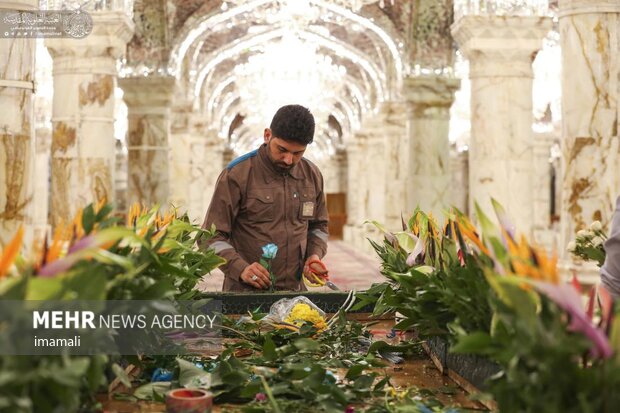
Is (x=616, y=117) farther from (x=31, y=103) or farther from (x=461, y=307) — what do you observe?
(x=461, y=307)

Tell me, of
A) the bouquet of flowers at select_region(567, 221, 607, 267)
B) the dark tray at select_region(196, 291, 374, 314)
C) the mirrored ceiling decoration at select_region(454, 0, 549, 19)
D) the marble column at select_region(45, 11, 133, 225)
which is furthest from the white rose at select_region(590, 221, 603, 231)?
the marble column at select_region(45, 11, 133, 225)

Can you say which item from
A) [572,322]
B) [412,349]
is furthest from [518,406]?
[412,349]

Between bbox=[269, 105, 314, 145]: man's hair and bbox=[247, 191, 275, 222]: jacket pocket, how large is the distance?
1.23 feet

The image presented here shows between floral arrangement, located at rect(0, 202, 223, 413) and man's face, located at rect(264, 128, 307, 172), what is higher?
man's face, located at rect(264, 128, 307, 172)

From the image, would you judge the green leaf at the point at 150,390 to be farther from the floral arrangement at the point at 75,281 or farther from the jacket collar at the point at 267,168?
the jacket collar at the point at 267,168

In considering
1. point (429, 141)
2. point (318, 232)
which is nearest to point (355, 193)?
point (429, 141)

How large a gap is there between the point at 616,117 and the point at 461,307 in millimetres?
5241

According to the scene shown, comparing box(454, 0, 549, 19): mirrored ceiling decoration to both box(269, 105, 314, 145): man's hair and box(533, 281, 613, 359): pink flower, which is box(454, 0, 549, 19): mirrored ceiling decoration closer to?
box(269, 105, 314, 145): man's hair

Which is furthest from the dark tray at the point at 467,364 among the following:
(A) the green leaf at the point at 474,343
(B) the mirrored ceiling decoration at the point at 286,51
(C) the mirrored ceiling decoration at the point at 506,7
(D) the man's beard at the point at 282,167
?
(B) the mirrored ceiling decoration at the point at 286,51

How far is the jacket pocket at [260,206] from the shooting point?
407cm

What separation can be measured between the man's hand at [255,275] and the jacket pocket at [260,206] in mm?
513

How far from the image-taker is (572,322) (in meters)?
1.36

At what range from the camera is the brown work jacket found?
4.02 meters

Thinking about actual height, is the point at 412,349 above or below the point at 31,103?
below
